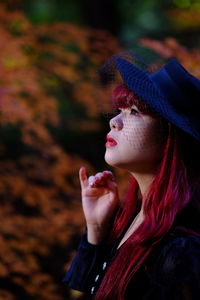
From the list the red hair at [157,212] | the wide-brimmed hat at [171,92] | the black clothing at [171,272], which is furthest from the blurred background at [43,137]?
the black clothing at [171,272]

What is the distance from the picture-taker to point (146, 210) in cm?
166

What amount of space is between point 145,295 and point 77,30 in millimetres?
3498

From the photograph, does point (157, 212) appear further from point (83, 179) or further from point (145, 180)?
point (83, 179)

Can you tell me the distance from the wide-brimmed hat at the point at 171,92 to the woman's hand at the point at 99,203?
A: 497mm

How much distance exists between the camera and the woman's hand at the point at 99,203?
197 cm

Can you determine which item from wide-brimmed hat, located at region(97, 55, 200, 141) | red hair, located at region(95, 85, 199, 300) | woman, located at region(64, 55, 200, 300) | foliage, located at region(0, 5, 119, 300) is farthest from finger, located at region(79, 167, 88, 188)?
foliage, located at region(0, 5, 119, 300)

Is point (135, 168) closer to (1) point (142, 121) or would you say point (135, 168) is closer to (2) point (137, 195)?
(1) point (142, 121)

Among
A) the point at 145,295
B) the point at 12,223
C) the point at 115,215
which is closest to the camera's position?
the point at 145,295

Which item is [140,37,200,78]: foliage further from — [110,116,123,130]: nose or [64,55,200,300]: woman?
[110,116,123,130]: nose

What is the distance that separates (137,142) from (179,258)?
0.44 meters

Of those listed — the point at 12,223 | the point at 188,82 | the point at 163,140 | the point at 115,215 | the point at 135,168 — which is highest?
the point at 188,82

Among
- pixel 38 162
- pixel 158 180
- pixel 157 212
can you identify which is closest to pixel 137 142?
pixel 158 180

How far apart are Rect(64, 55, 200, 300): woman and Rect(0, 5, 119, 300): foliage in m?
2.29

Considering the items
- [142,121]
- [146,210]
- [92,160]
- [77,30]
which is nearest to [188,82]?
[142,121]
